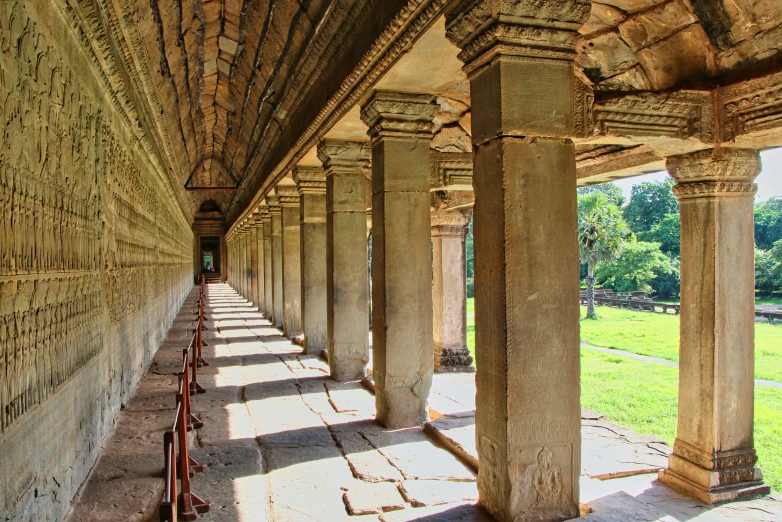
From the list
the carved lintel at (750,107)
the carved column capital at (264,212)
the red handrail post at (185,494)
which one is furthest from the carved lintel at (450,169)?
the carved column capital at (264,212)

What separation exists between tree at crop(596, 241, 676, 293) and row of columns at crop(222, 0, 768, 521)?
3935 cm

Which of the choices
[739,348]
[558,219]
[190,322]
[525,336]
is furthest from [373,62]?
[190,322]

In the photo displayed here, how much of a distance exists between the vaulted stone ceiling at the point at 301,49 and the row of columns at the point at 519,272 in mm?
719

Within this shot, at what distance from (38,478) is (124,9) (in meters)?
4.19

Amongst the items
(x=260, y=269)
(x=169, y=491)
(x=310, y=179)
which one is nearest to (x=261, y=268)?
(x=260, y=269)

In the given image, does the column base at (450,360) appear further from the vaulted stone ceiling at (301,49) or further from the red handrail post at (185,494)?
the red handrail post at (185,494)

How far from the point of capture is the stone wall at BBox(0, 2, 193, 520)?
9.57 feet

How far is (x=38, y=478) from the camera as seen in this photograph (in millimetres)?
3270

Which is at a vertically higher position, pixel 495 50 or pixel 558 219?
pixel 495 50

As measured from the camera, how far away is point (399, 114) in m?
5.69

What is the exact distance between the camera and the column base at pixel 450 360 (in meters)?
11.9

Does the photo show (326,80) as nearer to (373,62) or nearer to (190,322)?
(373,62)

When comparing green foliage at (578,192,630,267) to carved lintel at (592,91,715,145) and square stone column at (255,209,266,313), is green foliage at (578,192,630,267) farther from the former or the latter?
carved lintel at (592,91,715,145)

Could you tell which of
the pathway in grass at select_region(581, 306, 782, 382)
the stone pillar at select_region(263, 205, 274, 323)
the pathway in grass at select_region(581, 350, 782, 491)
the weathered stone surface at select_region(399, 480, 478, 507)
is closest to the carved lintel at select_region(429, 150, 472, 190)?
the weathered stone surface at select_region(399, 480, 478, 507)
